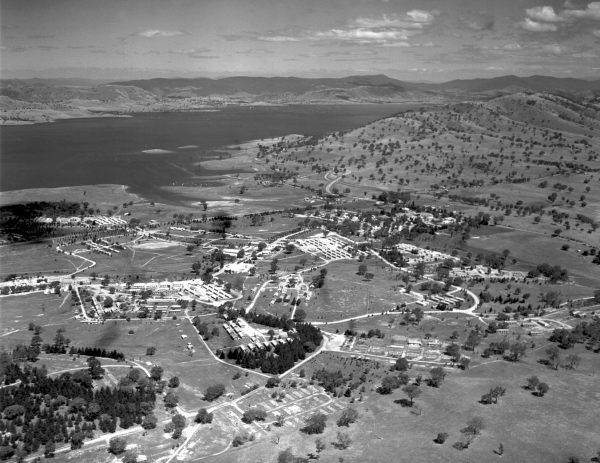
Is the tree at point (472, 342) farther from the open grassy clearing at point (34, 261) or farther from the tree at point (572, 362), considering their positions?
the open grassy clearing at point (34, 261)

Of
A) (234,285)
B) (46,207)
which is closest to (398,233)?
(234,285)

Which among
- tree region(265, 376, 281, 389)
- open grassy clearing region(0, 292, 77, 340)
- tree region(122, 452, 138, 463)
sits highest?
tree region(265, 376, 281, 389)

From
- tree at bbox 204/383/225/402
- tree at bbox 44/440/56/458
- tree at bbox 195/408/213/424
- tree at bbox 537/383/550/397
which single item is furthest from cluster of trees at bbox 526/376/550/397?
tree at bbox 44/440/56/458

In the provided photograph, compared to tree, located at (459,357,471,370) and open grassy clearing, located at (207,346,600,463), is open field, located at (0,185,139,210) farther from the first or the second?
tree, located at (459,357,471,370)

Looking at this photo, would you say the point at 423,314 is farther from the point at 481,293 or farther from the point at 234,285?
the point at 234,285

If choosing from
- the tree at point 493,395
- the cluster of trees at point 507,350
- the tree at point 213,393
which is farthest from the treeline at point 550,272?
the tree at point 213,393

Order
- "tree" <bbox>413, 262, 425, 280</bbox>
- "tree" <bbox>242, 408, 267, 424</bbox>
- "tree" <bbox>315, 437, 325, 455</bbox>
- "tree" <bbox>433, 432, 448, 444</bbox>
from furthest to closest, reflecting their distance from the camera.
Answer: "tree" <bbox>413, 262, 425, 280</bbox>
"tree" <bbox>242, 408, 267, 424</bbox>
"tree" <bbox>433, 432, 448, 444</bbox>
"tree" <bbox>315, 437, 325, 455</bbox>
